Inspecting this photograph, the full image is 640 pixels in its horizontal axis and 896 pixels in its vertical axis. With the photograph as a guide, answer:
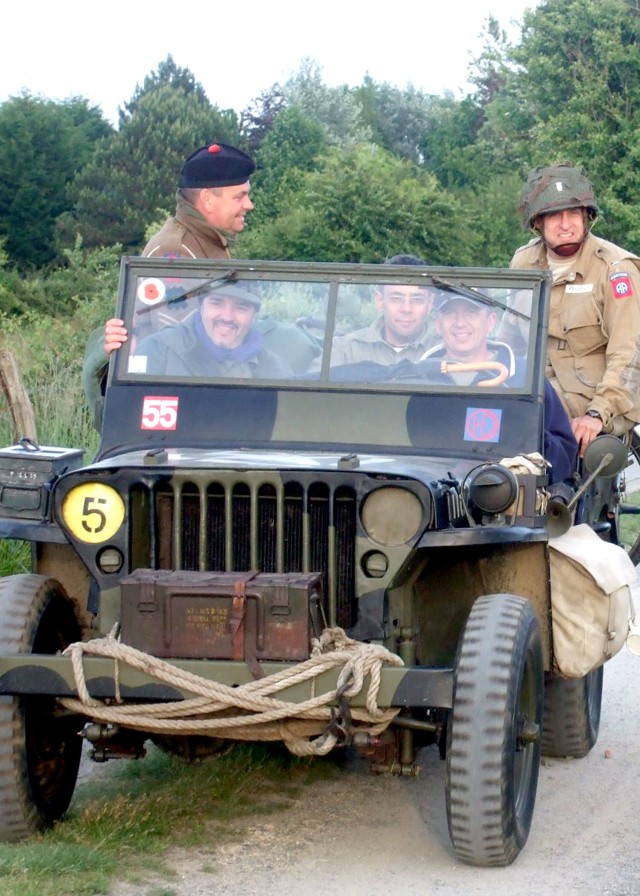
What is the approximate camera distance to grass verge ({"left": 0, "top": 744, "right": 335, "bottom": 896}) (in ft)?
14.4

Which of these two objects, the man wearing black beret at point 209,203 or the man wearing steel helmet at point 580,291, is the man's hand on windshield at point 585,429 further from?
the man wearing black beret at point 209,203

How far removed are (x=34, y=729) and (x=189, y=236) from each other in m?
2.61

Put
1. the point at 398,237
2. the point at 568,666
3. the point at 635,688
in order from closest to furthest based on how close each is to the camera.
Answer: the point at 568,666 → the point at 635,688 → the point at 398,237

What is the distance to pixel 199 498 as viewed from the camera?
15.7 feet

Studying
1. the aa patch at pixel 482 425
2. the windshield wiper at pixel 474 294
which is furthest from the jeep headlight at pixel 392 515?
the windshield wiper at pixel 474 294

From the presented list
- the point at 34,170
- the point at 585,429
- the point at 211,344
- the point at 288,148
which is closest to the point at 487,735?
the point at 211,344

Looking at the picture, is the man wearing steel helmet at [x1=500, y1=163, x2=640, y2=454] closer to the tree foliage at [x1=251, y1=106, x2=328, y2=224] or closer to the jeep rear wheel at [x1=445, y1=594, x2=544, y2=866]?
the jeep rear wheel at [x1=445, y1=594, x2=544, y2=866]

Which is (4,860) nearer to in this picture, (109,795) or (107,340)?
(109,795)

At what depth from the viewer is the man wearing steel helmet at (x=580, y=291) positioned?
22.2ft

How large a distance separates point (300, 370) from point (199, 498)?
1033 millimetres

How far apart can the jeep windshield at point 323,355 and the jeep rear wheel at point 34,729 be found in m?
0.90

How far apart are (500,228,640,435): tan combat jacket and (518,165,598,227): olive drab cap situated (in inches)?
8.7

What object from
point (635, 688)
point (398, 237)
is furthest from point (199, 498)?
point (398, 237)

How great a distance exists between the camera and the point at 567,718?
239 inches
